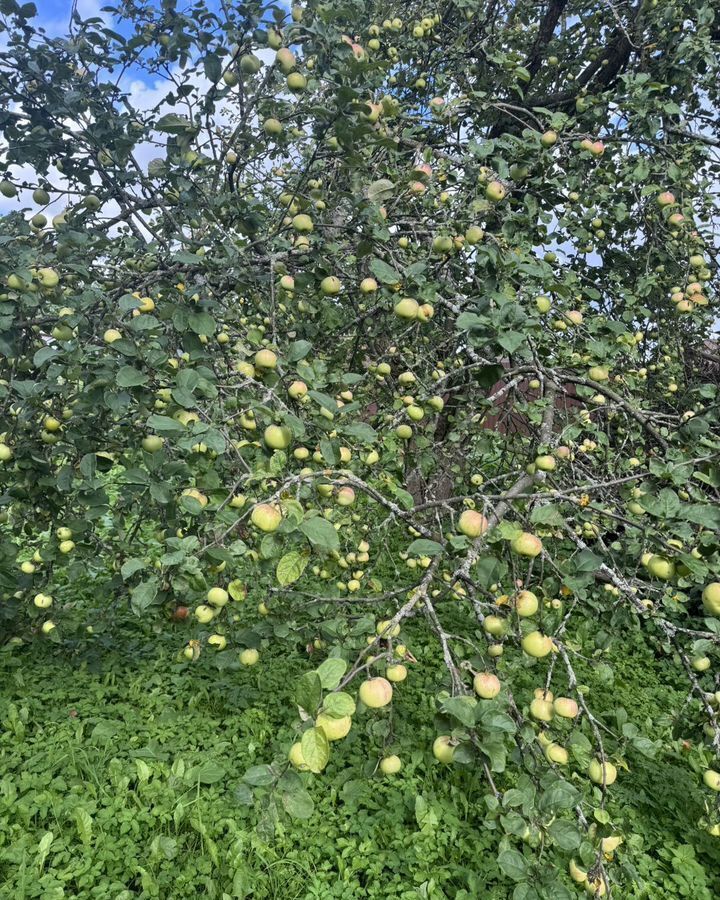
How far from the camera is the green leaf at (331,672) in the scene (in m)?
1.00

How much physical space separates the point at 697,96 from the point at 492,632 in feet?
12.6

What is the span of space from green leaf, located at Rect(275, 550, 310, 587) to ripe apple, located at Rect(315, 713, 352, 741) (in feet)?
1.09

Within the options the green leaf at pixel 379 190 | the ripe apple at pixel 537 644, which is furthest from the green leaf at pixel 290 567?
the green leaf at pixel 379 190

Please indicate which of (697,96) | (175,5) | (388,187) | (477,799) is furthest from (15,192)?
(697,96)

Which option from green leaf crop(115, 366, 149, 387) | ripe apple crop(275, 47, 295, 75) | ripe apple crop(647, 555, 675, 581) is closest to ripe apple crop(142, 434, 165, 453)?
green leaf crop(115, 366, 149, 387)

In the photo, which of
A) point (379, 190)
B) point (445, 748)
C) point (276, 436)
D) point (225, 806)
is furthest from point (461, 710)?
point (225, 806)

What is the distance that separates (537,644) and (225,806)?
1860mm

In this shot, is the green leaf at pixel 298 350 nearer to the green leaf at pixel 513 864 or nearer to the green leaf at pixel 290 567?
the green leaf at pixel 290 567

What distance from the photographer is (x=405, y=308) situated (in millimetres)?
2029

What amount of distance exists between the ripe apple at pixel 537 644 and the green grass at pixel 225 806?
0.54 m

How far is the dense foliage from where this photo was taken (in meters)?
1.45

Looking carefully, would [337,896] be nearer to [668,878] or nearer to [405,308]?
[668,878]

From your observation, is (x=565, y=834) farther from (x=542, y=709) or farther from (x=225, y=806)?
(x=225, y=806)

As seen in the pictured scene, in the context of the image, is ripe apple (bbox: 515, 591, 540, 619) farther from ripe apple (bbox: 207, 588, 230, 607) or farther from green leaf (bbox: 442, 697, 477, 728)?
ripe apple (bbox: 207, 588, 230, 607)
